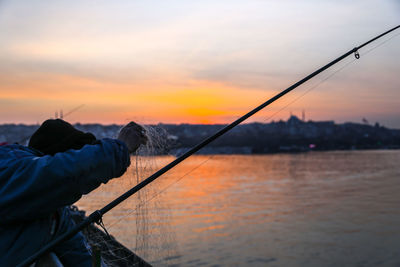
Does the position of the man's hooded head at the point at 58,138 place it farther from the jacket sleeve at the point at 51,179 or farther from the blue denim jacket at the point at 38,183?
the jacket sleeve at the point at 51,179

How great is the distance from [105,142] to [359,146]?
198875 mm

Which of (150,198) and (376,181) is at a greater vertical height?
(150,198)

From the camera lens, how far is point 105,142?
170 centimetres

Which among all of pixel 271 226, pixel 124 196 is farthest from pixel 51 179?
pixel 271 226

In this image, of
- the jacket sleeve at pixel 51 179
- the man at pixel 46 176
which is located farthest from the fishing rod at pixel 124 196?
the jacket sleeve at pixel 51 179

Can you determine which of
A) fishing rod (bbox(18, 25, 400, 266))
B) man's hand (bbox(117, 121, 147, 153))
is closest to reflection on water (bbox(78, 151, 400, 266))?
fishing rod (bbox(18, 25, 400, 266))

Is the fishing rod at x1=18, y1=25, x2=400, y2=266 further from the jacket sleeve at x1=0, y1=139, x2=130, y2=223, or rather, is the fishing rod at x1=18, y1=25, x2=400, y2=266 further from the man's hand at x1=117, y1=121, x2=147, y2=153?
the man's hand at x1=117, y1=121, x2=147, y2=153

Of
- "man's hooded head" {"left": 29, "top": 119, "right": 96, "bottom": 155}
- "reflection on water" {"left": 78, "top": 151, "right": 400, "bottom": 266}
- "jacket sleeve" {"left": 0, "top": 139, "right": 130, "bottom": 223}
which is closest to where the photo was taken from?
"jacket sleeve" {"left": 0, "top": 139, "right": 130, "bottom": 223}

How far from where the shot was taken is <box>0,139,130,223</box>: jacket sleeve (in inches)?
61.5

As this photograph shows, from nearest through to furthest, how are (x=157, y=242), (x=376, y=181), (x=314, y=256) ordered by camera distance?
(x=157, y=242) < (x=314, y=256) < (x=376, y=181)

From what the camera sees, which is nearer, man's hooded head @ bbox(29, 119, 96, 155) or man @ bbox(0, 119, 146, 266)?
man @ bbox(0, 119, 146, 266)

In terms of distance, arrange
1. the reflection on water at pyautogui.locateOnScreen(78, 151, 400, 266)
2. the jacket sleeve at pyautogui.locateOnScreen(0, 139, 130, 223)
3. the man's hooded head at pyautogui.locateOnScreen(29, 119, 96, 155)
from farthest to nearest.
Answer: the reflection on water at pyautogui.locateOnScreen(78, 151, 400, 266), the man's hooded head at pyautogui.locateOnScreen(29, 119, 96, 155), the jacket sleeve at pyautogui.locateOnScreen(0, 139, 130, 223)

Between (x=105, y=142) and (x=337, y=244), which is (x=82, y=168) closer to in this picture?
(x=105, y=142)

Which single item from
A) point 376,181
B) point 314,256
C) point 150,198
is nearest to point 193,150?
point 150,198
